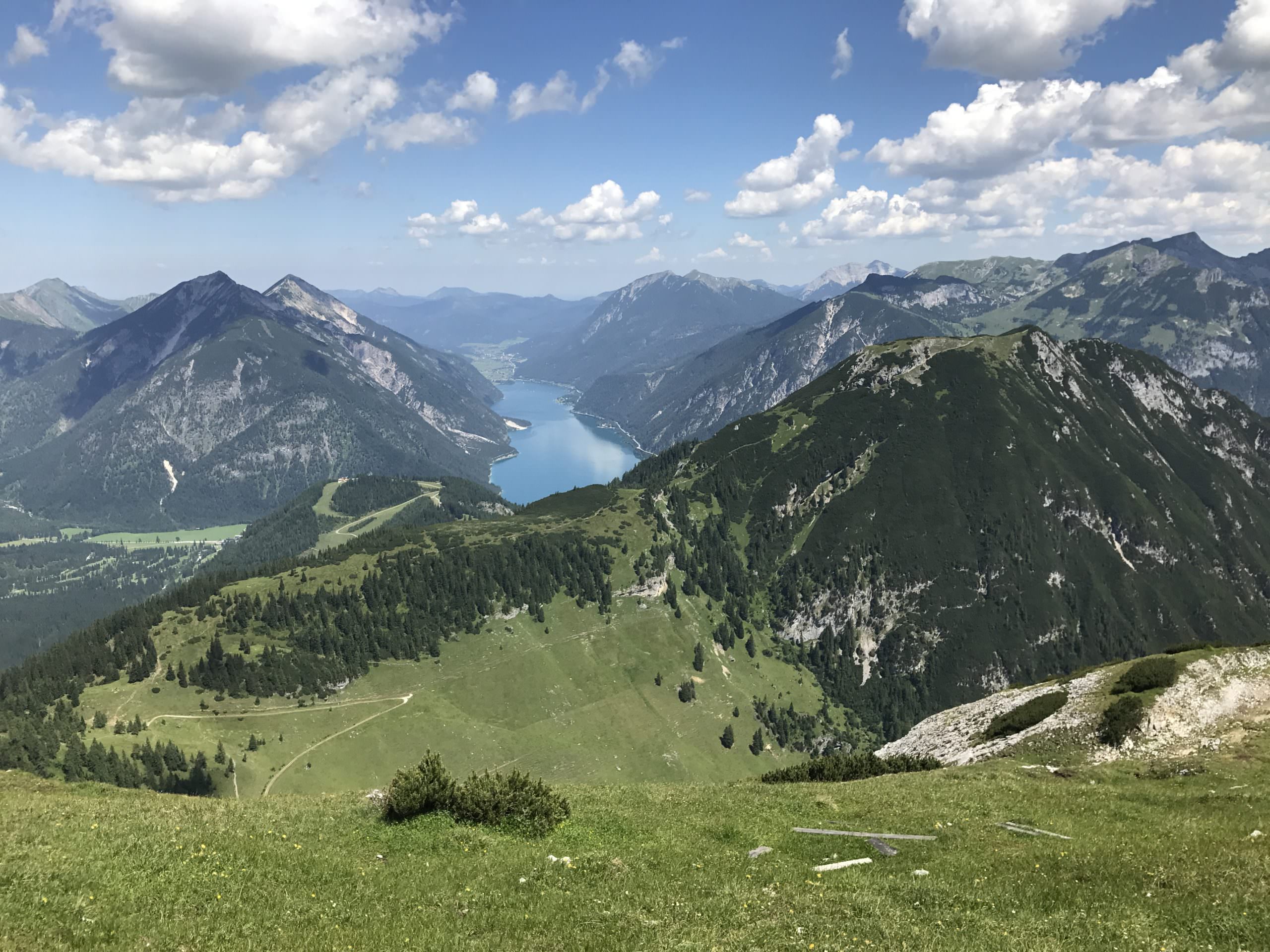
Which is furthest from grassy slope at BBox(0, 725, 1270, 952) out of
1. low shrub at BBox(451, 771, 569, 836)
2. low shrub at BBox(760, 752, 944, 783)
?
low shrub at BBox(760, 752, 944, 783)

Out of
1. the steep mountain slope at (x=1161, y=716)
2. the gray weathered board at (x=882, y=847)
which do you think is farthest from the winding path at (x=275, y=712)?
the gray weathered board at (x=882, y=847)

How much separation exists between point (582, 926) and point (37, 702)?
182 metres

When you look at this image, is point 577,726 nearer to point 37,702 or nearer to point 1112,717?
point 37,702

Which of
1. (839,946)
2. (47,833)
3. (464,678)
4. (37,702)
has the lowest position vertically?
(464,678)

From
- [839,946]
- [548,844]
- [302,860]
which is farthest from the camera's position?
[548,844]

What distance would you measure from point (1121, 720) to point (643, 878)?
1896 inches

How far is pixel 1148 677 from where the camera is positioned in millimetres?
63188

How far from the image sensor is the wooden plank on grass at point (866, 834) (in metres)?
34.5

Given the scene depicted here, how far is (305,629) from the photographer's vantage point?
196 meters

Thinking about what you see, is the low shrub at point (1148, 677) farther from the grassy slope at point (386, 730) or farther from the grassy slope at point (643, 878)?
the grassy slope at point (386, 730)

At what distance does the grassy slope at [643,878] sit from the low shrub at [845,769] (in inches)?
572

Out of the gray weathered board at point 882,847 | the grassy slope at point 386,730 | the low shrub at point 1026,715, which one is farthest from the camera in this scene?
the grassy slope at point 386,730

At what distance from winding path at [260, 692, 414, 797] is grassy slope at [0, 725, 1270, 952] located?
11667 cm

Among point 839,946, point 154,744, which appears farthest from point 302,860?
point 154,744
